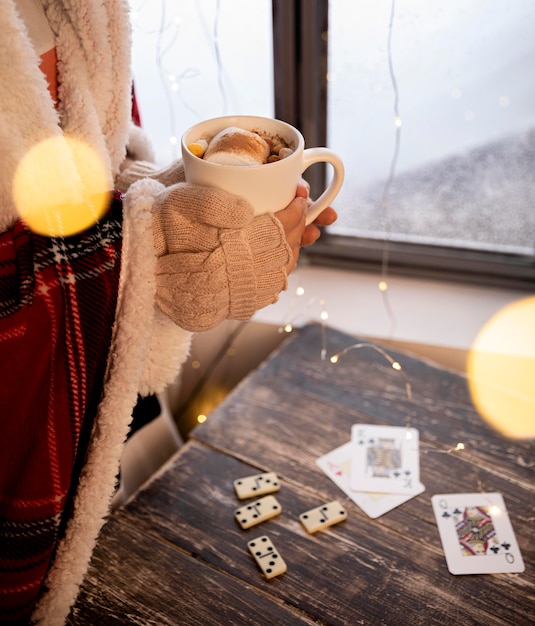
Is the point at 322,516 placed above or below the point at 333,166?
below

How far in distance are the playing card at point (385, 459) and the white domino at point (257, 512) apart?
0.13m

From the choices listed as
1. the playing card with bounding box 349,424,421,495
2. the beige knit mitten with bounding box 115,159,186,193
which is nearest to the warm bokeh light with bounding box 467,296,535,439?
the playing card with bounding box 349,424,421,495

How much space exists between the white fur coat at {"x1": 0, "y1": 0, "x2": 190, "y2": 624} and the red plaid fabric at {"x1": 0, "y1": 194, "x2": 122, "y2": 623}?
2 cm

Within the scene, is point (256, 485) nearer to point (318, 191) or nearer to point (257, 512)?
point (257, 512)

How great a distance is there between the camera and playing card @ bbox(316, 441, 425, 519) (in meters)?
0.95

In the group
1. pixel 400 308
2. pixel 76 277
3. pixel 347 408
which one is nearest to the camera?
pixel 76 277

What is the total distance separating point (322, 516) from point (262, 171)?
0.52 m

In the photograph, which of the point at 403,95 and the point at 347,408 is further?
the point at 403,95

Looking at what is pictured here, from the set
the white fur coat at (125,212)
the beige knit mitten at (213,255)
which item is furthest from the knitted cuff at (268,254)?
the white fur coat at (125,212)

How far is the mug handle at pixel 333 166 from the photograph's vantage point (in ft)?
2.34

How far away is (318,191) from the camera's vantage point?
150cm

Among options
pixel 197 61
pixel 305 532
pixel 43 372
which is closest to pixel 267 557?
pixel 305 532

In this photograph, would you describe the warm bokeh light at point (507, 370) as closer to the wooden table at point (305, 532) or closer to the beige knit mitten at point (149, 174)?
the wooden table at point (305, 532)

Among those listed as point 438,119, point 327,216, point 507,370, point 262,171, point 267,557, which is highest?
point 262,171
